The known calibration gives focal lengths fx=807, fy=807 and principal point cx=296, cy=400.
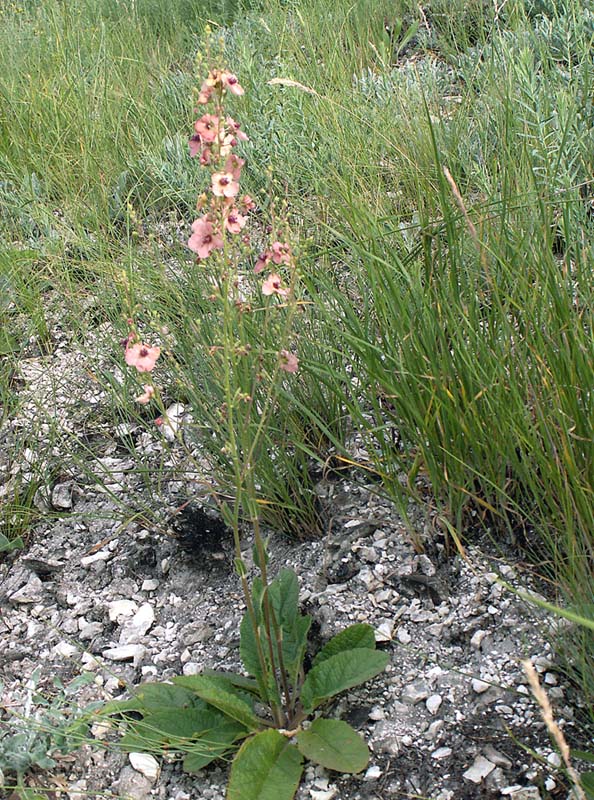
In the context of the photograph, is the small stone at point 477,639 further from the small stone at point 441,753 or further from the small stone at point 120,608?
the small stone at point 120,608

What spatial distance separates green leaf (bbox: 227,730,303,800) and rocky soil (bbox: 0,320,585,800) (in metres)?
0.08

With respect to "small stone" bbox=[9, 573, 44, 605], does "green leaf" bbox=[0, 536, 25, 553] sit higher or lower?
Answer: higher

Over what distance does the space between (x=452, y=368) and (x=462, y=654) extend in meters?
0.55

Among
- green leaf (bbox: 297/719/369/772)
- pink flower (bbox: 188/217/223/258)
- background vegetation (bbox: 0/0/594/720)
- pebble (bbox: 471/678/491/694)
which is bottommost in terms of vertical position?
pebble (bbox: 471/678/491/694)

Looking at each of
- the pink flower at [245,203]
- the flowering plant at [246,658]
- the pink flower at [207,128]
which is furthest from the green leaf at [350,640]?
the pink flower at [207,128]

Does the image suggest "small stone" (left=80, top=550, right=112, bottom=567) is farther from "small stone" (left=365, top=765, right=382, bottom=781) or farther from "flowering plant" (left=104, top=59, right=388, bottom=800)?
"small stone" (left=365, top=765, right=382, bottom=781)

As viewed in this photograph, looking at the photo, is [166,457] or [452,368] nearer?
[452,368]

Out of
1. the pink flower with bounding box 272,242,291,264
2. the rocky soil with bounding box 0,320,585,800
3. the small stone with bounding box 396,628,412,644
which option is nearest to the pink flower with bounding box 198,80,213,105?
the pink flower with bounding box 272,242,291,264

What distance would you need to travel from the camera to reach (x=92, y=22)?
4488 mm

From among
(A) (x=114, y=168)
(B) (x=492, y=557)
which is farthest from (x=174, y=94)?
(B) (x=492, y=557)

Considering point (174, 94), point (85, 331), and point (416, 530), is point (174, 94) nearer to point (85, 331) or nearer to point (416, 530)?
point (85, 331)

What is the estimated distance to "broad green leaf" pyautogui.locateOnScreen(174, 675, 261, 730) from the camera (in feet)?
4.58

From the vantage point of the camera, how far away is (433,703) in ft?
4.84

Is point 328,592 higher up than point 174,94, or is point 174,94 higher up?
point 174,94
